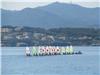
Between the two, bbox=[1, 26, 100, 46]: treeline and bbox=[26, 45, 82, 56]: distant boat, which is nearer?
bbox=[26, 45, 82, 56]: distant boat

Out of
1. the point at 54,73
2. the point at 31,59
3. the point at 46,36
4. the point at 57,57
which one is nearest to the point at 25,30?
the point at 46,36

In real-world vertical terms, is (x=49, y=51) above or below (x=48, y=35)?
below

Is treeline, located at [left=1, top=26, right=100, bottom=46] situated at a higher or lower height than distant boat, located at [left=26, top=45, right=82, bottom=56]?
higher

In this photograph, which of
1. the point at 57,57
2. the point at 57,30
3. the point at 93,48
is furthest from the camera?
the point at 93,48

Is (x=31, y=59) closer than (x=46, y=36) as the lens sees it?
Yes

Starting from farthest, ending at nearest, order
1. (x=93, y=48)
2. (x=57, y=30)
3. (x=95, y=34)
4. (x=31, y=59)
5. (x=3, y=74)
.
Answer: (x=93, y=48) < (x=57, y=30) < (x=95, y=34) < (x=31, y=59) < (x=3, y=74)

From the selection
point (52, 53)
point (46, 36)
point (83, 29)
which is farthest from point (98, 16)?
point (52, 53)

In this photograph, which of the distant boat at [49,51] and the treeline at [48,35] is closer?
the distant boat at [49,51]

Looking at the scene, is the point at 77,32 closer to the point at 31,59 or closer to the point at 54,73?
the point at 31,59

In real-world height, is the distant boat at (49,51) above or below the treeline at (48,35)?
below

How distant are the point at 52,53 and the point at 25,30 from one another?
7776 millimetres

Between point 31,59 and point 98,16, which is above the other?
point 98,16

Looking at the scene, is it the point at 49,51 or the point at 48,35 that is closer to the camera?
the point at 49,51

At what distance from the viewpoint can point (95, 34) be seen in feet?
110
